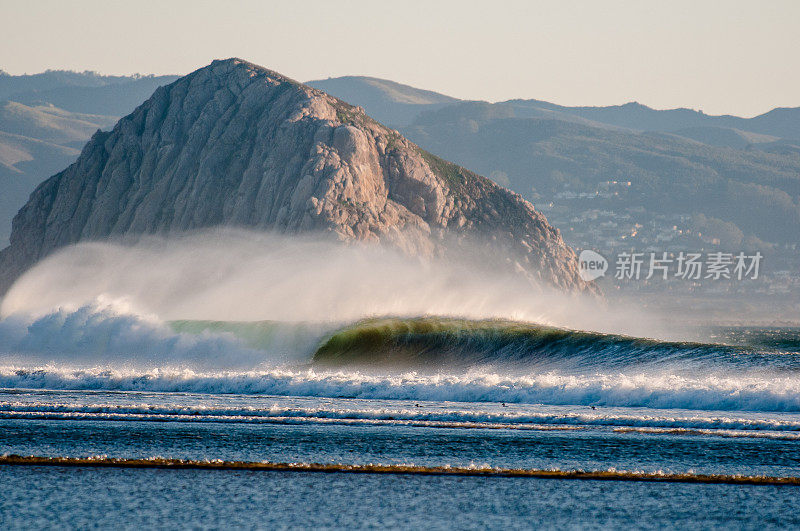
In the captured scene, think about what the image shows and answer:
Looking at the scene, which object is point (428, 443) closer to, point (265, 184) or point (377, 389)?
point (377, 389)

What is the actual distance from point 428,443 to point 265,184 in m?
81.3

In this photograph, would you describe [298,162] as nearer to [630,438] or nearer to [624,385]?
[624,385]

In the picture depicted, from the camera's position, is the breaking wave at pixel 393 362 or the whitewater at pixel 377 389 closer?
the whitewater at pixel 377 389

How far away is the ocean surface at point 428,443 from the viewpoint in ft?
39.1

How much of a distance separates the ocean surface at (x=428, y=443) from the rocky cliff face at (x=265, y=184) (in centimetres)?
5603

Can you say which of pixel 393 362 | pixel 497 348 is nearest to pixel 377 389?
pixel 393 362

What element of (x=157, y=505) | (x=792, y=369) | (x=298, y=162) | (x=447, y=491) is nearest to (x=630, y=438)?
(x=447, y=491)

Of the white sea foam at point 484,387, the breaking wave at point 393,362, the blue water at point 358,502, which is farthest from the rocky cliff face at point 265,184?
the blue water at point 358,502

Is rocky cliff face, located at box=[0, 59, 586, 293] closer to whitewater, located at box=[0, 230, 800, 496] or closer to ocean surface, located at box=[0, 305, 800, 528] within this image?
whitewater, located at box=[0, 230, 800, 496]

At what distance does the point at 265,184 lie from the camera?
9619cm

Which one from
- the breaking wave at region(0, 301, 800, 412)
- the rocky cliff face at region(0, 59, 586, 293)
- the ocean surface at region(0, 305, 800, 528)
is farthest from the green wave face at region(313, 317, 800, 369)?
the rocky cliff face at region(0, 59, 586, 293)

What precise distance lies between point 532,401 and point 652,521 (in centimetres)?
1444

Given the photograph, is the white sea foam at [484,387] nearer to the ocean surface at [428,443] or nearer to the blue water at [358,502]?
the ocean surface at [428,443]

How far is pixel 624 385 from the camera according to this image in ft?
85.7
